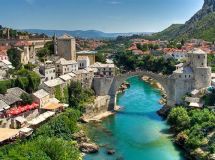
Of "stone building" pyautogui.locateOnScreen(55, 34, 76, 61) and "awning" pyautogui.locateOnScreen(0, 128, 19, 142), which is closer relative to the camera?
"awning" pyautogui.locateOnScreen(0, 128, 19, 142)

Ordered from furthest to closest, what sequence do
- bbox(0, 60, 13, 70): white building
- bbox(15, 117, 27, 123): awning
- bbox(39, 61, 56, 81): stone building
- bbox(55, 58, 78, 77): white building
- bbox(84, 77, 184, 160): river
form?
bbox(55, 58, 78, 77): white building < bbox(39, 61, 56, 81): stone building < bbox(0, 60, 13, 70): white building < bbox(15, 117, 27, 123): awning < bbox(84, 77, 184, 160): river

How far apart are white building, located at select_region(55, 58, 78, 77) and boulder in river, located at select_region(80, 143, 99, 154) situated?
56.2ft

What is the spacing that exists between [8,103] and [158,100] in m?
23.3

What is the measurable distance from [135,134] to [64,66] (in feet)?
49.2

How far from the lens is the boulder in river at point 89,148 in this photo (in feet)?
115

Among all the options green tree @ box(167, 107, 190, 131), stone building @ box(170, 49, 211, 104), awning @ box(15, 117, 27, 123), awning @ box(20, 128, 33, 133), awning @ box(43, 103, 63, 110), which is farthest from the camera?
stone building @ box(170, 49, 211, 104)

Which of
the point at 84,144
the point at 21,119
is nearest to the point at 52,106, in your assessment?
the point at 21,119

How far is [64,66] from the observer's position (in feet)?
171

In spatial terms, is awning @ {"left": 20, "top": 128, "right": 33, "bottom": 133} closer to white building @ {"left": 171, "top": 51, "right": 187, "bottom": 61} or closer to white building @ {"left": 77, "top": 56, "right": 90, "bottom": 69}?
white building @ {"left": 77, "top": 56, "right": 90, "bottom": 69}

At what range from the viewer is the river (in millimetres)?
35000

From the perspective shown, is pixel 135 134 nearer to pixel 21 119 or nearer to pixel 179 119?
pixel 179 119

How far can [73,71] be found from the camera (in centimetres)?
5297

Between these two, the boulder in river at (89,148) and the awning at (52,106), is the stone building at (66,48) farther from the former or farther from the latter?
the boulder in river at (89,148)

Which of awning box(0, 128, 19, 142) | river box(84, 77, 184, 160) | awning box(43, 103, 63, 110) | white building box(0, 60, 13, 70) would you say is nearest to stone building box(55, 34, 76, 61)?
white building box(0, 60, 13, 70)
